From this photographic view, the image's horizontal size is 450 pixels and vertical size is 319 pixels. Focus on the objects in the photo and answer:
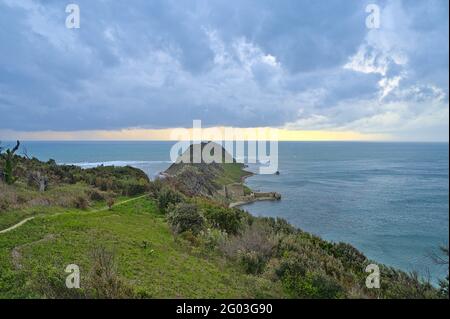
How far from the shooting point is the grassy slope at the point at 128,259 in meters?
7.95

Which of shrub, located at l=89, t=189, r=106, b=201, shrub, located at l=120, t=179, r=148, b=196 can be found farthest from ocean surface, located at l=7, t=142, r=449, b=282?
shrub, located at l=89, t=189, r=106, b=201

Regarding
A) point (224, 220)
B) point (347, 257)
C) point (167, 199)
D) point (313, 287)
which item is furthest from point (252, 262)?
point (167, 199)

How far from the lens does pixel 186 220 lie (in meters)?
15.9

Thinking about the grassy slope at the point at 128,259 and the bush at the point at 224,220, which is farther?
the bush at the point at 224,220

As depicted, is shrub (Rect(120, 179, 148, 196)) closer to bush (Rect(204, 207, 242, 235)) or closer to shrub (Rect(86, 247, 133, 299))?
bush (Rect(204, 207, 242, 235))

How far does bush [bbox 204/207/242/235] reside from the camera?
17500 mm

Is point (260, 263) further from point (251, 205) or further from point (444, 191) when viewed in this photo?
point (444, 191)

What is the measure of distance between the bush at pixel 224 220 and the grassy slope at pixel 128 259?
12.0 feet

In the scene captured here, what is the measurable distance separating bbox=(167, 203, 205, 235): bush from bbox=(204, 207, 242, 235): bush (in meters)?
1.44

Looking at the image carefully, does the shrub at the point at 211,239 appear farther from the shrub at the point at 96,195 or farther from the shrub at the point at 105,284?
the shrub at the point at 96,195

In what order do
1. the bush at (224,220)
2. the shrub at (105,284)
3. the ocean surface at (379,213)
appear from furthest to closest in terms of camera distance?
the ocean surface at (379,213), the bush at (224,220), the shrub at (105,284)

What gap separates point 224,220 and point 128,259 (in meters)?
8.93

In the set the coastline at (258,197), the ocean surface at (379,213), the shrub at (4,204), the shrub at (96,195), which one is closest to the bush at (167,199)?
the shrub at (96,195)

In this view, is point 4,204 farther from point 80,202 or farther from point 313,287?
point 313,287
